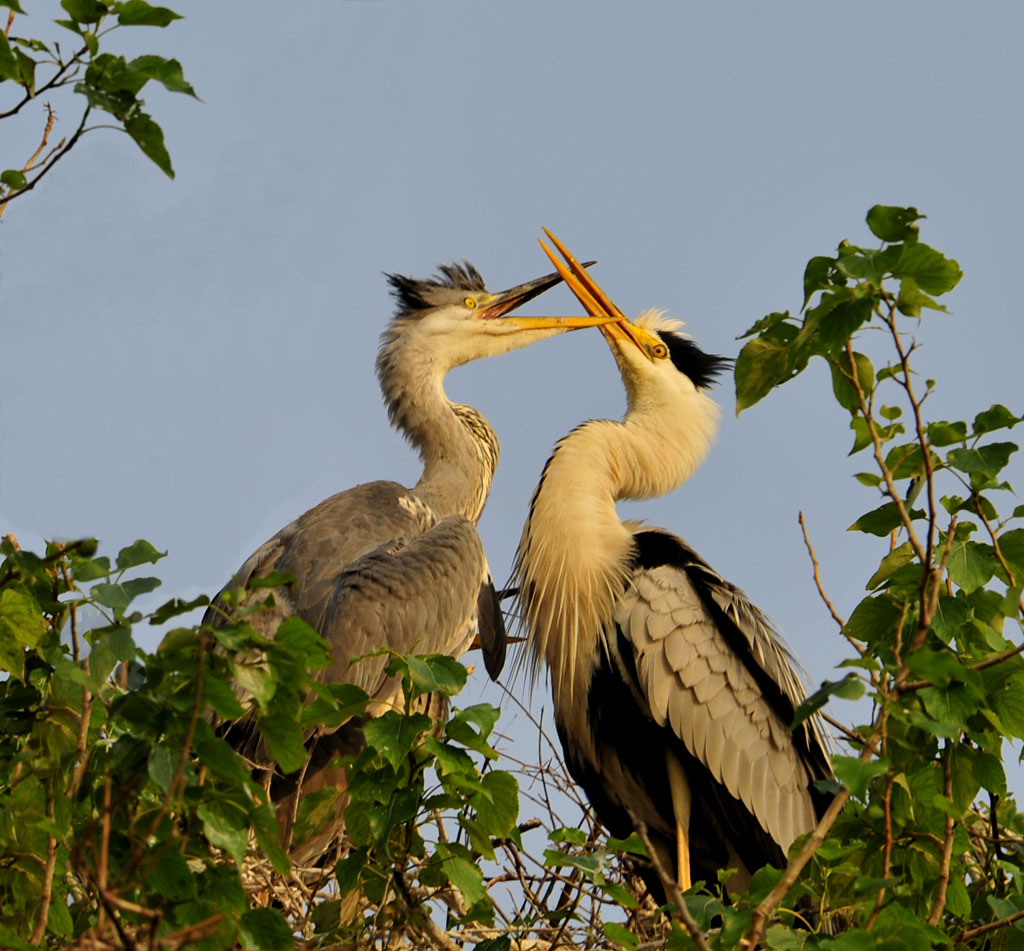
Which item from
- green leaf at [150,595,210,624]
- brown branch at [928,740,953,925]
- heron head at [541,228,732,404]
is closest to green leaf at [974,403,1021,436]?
brown branch at [928,740,953,925]

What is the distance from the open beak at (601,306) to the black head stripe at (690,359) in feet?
0.25

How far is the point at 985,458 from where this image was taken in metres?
2.08

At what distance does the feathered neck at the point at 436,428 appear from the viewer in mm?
5410

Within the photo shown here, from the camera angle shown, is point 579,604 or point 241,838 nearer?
point 241,838

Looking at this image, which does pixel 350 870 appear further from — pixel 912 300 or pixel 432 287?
pixel 432 287

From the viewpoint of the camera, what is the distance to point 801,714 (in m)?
1.74

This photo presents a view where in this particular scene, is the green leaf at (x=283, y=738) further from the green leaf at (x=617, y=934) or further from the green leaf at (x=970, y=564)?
the green leaf at (x=970, y=564)

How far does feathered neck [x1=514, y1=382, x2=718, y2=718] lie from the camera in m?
4.38

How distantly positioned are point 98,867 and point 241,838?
1.19 ft

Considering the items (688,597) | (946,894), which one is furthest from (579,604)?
(946,894)

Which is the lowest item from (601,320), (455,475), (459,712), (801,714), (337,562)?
(801,714)

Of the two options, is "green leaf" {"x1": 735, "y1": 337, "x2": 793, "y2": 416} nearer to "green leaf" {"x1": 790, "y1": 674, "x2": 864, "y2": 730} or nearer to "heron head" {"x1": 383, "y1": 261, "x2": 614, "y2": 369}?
"green leaf" {"x1": 790, "y1": 674, "x2": 864, "y2": 730}

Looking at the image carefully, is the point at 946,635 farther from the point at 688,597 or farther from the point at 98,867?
the point at 688,597

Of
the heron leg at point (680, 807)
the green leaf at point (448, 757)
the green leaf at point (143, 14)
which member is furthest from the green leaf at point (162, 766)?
the heron leg at point (680, 807)
